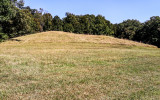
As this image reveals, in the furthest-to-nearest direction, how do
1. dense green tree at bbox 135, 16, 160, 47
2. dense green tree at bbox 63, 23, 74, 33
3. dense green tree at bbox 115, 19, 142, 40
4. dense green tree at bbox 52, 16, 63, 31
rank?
dense green tree at bbox 115, 19, 142, 40 → dense green tree at bbox 63, 23, 74, 33 → dense green tree at bbox 52, 16, 63, 31 → dense green tree at bbox 135, 16, 160, 47

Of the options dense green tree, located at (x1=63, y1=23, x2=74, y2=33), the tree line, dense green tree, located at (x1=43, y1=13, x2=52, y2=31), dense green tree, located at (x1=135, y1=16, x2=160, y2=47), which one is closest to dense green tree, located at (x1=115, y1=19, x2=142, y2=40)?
the tree line

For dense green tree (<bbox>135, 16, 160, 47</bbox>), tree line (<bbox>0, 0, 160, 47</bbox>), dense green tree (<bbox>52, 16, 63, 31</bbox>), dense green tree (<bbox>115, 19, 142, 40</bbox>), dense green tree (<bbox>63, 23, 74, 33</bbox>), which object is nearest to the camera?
dense green tree (<bbox>135, 16, 160, 47</bbox>)

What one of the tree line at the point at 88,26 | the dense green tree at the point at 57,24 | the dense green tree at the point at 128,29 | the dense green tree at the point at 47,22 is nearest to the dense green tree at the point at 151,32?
the tree line at the point at 88,26

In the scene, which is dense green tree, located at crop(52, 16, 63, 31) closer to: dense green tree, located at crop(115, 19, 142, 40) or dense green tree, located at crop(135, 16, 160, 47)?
dense green tree, located at crop(115, 19, 142, 40)

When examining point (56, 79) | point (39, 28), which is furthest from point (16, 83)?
point (39, 28)

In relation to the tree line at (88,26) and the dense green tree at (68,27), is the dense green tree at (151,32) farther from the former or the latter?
the dense green tree at (68,27)

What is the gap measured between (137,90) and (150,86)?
30.6 inches

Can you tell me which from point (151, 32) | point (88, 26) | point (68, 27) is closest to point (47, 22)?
point (68, 27)

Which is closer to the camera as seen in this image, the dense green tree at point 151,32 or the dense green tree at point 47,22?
the dense green tree at point 151,32

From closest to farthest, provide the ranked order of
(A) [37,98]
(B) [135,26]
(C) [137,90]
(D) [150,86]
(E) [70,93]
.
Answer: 1. (A) [37,98]
2. (E) [70,93]
3. (C) [137,90]
4. (D) [150,86]
5. (B) [135,26]

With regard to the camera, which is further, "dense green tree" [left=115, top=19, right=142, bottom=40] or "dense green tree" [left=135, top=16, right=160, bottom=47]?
"dense green tree" [left=115, top=19, right=142, bottom=40]

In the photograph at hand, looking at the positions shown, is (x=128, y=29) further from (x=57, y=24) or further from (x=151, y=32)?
(x=57, y=24)

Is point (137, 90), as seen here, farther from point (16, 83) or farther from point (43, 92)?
point (16, 83)

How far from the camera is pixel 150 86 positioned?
556 centimetres
